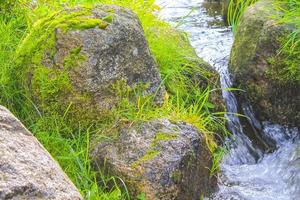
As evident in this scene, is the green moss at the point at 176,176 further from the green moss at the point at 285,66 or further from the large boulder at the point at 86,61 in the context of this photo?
the green moss at the point at 285,66

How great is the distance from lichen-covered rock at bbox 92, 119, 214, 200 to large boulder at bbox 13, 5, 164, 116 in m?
0.33

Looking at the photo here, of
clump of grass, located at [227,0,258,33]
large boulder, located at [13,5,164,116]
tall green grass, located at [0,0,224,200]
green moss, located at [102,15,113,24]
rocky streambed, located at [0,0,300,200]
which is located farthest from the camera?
clump of grass, located at [227,0,258,33]

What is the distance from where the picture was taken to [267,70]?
4875 millimetres

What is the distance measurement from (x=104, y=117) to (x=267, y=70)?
201 cm

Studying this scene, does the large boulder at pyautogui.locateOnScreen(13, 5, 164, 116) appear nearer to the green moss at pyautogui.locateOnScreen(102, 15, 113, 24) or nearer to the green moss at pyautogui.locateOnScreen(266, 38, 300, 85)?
the green moss at pyautogui.locateOnScreen(102, 15, 113, 24)

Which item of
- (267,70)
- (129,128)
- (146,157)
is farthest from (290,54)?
(146,157)

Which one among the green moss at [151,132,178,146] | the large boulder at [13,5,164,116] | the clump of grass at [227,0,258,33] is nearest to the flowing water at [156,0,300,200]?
the clump of grass at [227,0,258,33]

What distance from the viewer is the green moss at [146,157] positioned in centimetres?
321

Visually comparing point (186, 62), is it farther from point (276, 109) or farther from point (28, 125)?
point (28, 125)

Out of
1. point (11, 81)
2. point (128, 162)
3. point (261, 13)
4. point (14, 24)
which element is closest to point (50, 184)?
point (128, 162)

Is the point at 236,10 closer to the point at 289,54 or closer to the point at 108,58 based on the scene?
the point at 289,54

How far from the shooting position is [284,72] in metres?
4.78

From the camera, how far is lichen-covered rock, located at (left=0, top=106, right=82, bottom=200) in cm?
203

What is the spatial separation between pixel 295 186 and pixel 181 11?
14.2ft
